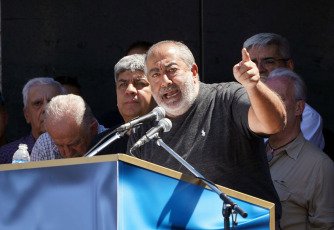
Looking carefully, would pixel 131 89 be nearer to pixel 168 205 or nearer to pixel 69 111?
pixel 69 111

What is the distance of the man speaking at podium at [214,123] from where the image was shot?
3.38m

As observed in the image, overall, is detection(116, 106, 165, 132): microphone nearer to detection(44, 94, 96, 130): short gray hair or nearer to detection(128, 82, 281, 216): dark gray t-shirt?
detection(128, 82, 281, 216): dark gray t-shirt

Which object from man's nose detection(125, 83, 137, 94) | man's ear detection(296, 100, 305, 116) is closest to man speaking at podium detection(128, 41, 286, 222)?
man's nose detection(125, 83, 137, 94)

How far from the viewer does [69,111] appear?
473 centimetres

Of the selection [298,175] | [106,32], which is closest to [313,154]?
[298,175]

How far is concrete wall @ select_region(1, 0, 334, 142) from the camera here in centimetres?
645

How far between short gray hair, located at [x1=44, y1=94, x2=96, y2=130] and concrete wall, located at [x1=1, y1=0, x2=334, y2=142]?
1.77 m

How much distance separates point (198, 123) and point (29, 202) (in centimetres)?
131

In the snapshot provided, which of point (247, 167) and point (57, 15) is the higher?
point (57, 15)

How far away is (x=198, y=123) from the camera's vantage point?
12.4 ft

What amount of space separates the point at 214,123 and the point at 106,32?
3148 millimetres

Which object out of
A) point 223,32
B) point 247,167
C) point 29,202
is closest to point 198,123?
point 247,167

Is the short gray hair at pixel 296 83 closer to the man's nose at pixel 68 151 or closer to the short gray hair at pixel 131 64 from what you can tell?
the short gray hair at pixel 131 64

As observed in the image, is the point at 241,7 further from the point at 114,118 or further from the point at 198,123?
the point at 198,123
